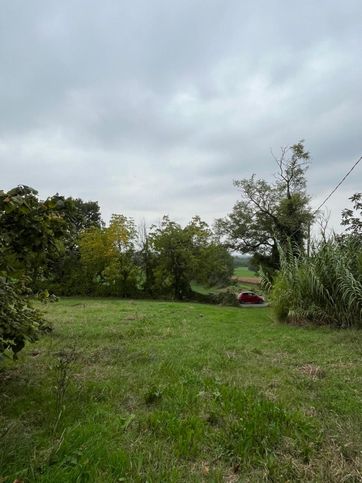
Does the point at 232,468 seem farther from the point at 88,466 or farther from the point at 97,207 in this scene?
the point at 97,207

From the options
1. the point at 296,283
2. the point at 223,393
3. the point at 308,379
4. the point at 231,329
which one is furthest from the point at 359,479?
the point at 296,283

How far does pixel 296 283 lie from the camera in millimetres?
8477

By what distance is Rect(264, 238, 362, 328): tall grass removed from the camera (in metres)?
7.45

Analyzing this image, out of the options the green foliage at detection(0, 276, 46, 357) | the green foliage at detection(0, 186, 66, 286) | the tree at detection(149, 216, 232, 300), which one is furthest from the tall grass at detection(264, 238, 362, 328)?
the tree at detection(149, 216, 232, 300)

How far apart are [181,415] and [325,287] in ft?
19.8

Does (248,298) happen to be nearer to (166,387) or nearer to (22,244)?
(166,387)

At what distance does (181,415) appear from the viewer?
9.34ft

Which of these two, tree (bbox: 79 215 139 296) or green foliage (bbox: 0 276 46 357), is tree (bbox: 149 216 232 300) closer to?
tree (bbox: 79 215 139 296)

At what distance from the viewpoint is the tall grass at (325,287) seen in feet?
24.4

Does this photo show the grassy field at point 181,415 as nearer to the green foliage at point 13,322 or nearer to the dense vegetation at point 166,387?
the dense vegetation at point 166,387

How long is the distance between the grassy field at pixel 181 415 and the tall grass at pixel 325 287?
2.45 m

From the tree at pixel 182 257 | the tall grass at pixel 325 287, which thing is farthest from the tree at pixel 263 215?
the tall grass at pixel 325 287

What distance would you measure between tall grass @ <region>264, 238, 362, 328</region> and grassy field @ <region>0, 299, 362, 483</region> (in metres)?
2.45

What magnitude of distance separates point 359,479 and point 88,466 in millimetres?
1531
